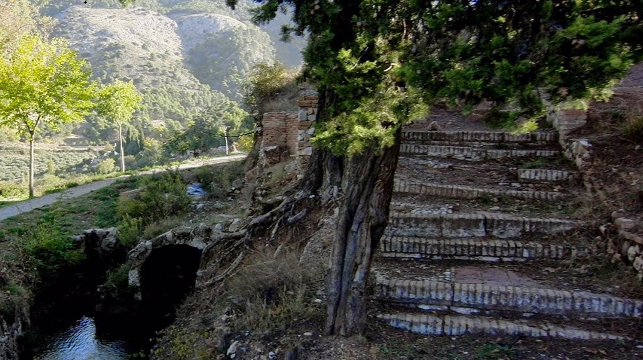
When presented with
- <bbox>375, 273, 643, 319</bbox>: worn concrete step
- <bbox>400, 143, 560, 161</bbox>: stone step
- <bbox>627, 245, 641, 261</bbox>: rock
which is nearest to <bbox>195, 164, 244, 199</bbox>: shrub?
<bbox>400, 143, 560, 161</bbox>: stone step

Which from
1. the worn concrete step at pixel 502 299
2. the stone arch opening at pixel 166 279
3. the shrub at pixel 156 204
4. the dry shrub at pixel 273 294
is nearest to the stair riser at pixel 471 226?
the worn concrete step at pixel 502 299

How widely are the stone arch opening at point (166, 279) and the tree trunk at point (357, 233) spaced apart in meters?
5.82

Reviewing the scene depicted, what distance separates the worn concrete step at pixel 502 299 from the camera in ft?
14.6

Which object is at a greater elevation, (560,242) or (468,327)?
(560,242)

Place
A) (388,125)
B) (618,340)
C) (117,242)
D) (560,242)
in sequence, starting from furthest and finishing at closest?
1. (117,242)
2. (560,242)
3. (618,340)
4. (388,125)

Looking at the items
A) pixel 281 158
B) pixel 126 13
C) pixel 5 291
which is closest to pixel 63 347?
pixel 5 291

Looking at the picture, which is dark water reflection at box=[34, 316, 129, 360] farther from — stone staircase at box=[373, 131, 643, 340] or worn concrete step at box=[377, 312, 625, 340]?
worn concrete step at box=[377, 312, 625, 340]

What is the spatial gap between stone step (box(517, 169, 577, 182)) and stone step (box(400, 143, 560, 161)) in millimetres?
846

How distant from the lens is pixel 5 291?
26.3 feet

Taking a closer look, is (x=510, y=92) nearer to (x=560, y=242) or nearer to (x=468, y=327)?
(x=468, y=327)

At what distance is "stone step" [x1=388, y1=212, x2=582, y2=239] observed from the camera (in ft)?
19.1

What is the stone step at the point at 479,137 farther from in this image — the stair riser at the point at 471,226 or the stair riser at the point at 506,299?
the stair riser at the point at 506,299

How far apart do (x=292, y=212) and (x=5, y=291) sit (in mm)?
5067

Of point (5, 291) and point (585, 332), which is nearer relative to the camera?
point (585, 332)
